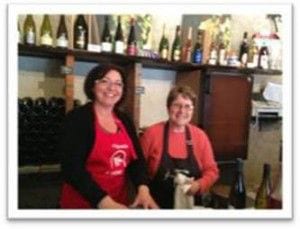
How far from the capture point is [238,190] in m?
1.66

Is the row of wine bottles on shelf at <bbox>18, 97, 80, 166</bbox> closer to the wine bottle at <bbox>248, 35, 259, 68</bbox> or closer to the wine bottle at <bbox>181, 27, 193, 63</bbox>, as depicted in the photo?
the wine bottle at <bbox>181, 27, 193, 63</bbox>

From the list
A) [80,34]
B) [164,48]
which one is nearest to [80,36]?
[80,34]

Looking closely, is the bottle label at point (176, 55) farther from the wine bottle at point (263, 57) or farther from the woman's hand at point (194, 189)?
A: the woman's hand at point (194, 189)

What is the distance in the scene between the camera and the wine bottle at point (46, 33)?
158cm

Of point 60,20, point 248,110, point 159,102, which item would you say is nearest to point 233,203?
point 248,110

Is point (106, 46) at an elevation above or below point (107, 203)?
above

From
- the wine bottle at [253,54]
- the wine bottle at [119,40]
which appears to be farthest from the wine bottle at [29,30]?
the wine bottle at [253,54]

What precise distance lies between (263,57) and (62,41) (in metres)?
0.69

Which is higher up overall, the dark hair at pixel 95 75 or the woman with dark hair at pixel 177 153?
the dark hair at pixel 95 75

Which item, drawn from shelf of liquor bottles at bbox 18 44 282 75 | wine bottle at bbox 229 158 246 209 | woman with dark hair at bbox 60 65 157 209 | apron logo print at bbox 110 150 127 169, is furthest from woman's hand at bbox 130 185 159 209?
shelf of liquor bottles at bbox 18 44 282 75

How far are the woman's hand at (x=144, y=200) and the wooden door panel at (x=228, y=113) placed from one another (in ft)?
0.89

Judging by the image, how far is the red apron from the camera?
1624 millimetres

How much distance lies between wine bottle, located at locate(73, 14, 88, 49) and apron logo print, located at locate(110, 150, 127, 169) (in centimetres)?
38

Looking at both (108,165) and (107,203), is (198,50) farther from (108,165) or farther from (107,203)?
(107,203)
